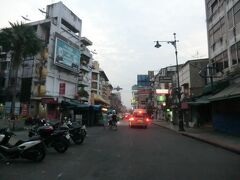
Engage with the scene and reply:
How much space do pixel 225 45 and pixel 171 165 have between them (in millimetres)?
21029

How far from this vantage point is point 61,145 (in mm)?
12281

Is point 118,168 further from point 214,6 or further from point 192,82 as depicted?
point 192,82

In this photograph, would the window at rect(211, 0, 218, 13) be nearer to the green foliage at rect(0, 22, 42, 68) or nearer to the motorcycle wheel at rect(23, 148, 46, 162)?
the green foliage at rect(0, 22, 42, 68)

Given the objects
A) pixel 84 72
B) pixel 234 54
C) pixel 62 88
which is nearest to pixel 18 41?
pixel 62 88

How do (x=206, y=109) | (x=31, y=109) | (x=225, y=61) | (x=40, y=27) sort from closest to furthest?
(x=225, y=61)
(x=206, y=109)
(x=31, y=109)
(x=40, y=27)

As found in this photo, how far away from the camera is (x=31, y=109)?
4969 centimetres

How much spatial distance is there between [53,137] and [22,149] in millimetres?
2602

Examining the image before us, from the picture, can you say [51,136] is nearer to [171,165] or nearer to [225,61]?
[171,165]

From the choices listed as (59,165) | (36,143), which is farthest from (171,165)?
(36,143)

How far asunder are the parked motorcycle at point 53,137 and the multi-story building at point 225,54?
1272 centimetres

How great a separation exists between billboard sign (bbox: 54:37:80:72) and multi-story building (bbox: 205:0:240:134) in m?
30.2

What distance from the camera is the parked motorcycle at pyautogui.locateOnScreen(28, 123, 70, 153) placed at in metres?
11.9

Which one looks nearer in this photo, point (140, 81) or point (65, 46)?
point (65, 46)

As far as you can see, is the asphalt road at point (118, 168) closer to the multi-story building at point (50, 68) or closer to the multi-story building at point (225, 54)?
the multi-story building at point (225, 54)
